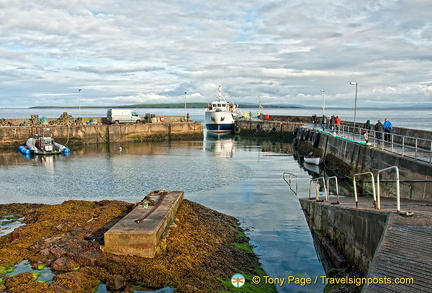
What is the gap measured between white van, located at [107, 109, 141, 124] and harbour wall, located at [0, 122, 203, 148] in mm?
3647

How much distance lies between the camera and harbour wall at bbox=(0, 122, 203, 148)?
47.9 meters

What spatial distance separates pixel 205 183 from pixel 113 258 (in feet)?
55.2

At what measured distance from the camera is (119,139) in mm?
54625

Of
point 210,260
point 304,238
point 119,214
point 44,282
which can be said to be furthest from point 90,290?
point 304,238

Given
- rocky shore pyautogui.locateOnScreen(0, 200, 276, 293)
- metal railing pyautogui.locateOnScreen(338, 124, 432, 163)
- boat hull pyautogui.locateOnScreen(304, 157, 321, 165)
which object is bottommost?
boat hull pyautogui.locateOnScreen(304, 157, 321, 165)

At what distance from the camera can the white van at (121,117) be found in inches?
2304

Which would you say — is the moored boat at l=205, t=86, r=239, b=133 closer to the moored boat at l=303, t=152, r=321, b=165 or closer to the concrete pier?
the moored boat at l=303, t=152, r=321, b=165

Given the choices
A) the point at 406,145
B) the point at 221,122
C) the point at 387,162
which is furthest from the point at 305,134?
the point at 387,162

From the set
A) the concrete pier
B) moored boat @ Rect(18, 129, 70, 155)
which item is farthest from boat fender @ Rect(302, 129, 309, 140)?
the concrete pier

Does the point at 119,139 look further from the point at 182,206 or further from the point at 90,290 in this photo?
the point at 90,290

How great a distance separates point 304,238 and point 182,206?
4.94 metres

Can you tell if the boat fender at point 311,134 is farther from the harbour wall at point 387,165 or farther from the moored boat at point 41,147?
the moored boat at point 41,147

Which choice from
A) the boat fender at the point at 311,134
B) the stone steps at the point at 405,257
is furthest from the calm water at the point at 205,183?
the stone steps at the point at 405,257

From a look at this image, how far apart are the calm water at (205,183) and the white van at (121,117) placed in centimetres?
1238
